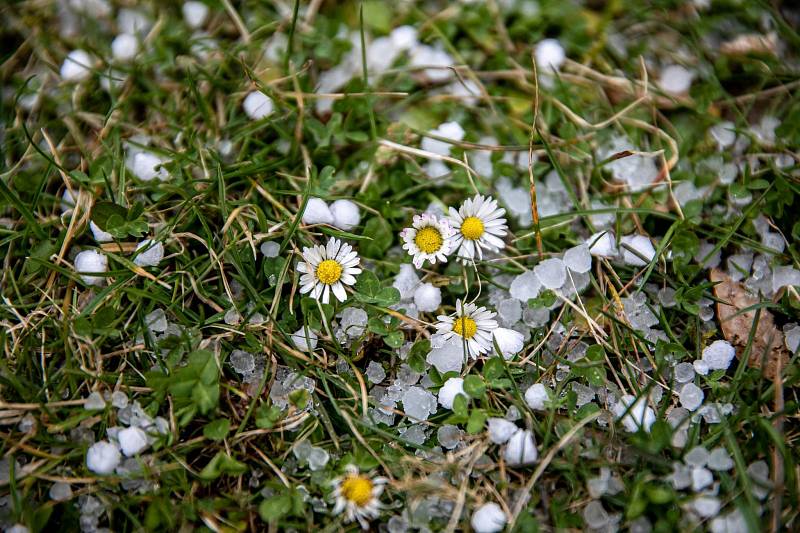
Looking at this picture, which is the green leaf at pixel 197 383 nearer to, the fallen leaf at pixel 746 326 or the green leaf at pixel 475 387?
the green leaf at pixel 475 387

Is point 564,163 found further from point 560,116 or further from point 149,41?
point 149,41

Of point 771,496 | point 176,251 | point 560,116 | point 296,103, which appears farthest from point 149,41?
point 771,496

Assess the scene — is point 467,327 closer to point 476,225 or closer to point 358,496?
point 476,225

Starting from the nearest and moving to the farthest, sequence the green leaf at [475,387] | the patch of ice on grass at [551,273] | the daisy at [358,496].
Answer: the daisy at [358,496]
the green leaf at [475,387]
the patch of ice on grass at [551,273]

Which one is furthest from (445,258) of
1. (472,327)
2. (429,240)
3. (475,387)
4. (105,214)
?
(105,214)

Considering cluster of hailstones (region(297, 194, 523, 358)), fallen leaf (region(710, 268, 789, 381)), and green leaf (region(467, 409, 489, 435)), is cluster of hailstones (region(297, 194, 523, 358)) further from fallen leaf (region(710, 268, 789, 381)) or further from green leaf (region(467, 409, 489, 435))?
fallen leaf (region(710, 268, 789, 381))

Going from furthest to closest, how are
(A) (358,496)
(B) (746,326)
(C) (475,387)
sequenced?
(B) (746,326), (C) (475,387), (A) (358,496)

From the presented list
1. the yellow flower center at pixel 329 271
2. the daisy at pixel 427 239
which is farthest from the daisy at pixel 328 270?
the daisy at pixel 427 239
